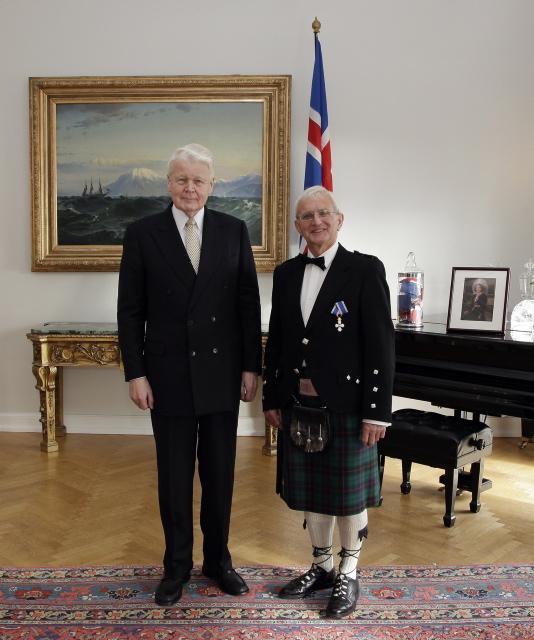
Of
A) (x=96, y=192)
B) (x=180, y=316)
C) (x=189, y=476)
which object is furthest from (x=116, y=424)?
(x=180, y=316)

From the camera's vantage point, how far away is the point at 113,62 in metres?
4.95

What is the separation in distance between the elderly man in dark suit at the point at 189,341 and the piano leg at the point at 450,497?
127 cm

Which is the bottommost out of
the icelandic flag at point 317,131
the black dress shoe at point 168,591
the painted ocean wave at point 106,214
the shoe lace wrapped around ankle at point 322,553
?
the black dress shoe at point 168,591

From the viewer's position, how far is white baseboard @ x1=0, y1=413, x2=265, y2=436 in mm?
5160

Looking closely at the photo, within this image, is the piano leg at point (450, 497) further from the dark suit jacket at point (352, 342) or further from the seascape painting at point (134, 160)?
the seascape painting at point (134, 160)

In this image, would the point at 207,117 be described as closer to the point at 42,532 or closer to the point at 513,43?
the point at 513,43

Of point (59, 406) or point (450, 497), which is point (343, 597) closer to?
point (450, 497)

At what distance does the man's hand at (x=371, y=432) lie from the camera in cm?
229

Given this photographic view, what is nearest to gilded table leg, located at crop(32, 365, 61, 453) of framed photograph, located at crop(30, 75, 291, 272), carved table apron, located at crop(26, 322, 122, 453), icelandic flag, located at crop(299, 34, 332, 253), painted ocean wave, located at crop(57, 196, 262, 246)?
carved table apron, located at crop(26, 322, 122, 453)

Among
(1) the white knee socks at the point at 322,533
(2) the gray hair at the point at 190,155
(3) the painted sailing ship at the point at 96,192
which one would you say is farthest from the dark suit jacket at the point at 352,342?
(3) the painted sailing ship at the point at 96,192

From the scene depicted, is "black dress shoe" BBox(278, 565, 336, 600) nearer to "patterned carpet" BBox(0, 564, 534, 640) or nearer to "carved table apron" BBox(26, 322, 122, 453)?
"patterned carpet" BBox(0, 564, 534, 640)

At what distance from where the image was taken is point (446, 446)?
3.26 metres

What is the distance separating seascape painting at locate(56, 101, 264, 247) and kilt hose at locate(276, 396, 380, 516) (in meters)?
2.81

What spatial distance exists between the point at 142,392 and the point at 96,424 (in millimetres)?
2966
